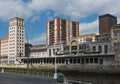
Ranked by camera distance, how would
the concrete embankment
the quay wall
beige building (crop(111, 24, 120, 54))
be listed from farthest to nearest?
beige building (crop(111, 24, 120, 54)), the quay wall, the concrete embankment

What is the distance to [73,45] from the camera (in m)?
142

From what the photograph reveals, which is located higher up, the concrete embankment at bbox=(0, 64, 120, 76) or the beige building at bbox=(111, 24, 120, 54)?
the beige building at bbox=(111, 24, 120, 54)

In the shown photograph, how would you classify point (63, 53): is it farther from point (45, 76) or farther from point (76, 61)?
point (45, 76)

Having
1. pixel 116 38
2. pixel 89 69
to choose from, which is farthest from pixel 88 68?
pixel 116 38

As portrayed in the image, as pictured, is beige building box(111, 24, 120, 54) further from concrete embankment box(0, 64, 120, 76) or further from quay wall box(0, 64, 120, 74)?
concrete embankment box(0, 64, 120, 76)

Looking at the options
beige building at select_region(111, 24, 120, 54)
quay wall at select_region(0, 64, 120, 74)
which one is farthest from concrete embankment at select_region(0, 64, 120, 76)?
beige building at select_region(111, 24, 120, 54)

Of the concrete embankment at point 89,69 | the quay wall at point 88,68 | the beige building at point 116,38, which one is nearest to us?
the concrete embankment at point 89,69

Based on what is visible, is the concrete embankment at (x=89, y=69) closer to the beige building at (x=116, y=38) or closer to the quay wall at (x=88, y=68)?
the quay wall at (x=88, y=68)

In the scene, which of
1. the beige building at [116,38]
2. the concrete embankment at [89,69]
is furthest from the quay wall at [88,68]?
the beige building at [116,38]

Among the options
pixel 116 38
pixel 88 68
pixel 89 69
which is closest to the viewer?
pixel 89 69

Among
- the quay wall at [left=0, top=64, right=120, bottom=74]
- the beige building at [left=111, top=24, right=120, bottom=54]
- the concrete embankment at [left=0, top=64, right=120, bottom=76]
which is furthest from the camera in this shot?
the beige building at [left=111, top=24, right=120, bottom=54]

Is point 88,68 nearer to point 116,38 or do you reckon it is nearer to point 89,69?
point 89,69

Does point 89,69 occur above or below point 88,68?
below

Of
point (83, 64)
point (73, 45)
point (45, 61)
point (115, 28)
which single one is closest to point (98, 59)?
point (83, 64)
